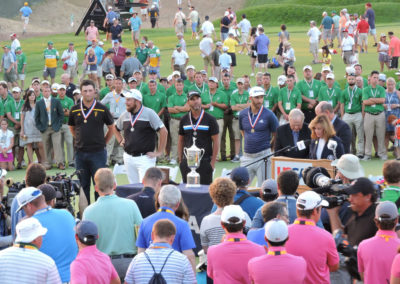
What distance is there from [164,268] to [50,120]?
12.1 meters

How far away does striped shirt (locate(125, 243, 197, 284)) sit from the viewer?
6.47 metres

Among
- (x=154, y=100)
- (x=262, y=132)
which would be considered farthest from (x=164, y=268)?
(x=154, y=100)

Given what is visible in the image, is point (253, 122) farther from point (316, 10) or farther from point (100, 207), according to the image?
point (316, 10)

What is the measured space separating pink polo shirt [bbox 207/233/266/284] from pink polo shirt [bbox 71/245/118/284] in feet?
3.19

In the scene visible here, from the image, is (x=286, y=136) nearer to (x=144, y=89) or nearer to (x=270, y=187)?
(x=270, y=187)

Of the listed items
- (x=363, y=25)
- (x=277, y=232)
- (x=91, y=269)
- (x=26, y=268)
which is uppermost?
(x=363, y=25)

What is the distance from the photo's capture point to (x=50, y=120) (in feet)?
59.1

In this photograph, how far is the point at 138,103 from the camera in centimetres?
1192

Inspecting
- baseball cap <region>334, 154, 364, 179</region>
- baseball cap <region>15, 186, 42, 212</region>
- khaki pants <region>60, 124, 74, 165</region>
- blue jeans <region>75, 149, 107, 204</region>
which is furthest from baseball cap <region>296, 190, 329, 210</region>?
khaki pants <region>60, 124, 74, 165</region>

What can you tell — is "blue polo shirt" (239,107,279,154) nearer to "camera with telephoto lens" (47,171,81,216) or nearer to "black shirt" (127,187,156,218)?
"camera with telephoto lens" (47,171,81,216)

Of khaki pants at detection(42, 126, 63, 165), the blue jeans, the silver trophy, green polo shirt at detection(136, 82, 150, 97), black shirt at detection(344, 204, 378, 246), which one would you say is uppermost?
green polo shirt at detection(136, 82, 150, 97)

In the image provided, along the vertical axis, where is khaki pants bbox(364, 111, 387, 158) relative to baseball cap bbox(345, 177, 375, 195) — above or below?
below

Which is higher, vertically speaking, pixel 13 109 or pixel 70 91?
pixel 70 91

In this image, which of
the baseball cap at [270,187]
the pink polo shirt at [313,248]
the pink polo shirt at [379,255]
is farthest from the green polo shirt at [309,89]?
the pink polo shirt at [379,255]
